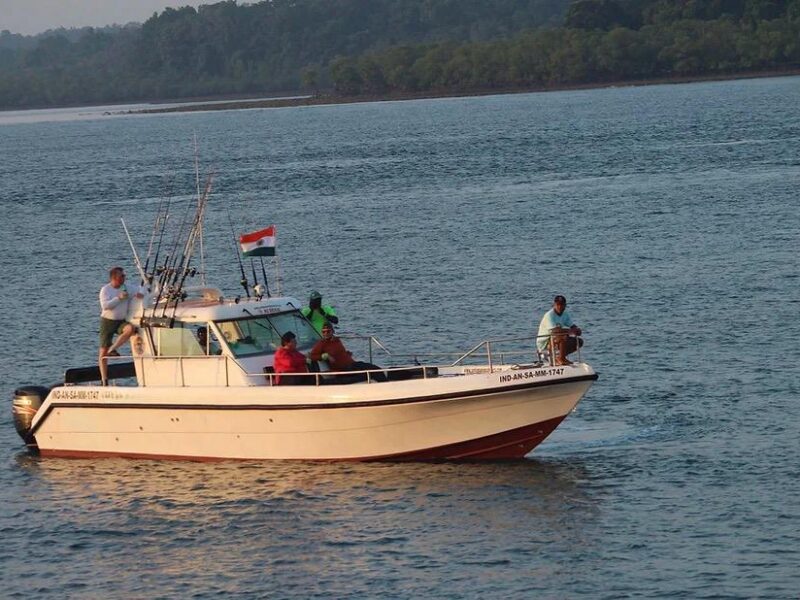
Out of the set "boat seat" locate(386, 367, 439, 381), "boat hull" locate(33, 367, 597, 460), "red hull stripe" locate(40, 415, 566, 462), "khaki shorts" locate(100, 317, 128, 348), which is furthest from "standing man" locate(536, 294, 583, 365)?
"khaki shorts" locate(100, 317, 128, 348)

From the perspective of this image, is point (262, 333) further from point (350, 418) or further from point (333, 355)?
point (350, 418)

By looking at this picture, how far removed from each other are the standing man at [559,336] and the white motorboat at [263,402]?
0.30m

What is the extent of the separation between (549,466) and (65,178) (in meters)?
73.2

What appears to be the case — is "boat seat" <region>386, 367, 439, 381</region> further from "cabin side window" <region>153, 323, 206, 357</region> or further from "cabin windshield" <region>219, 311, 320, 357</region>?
"cabin side window" <region>153, 323, 206, 357</region>

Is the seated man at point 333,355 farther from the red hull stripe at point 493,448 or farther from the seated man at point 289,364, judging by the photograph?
the red hull stripe at point 493,448

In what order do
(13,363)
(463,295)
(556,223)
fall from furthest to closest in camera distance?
1. (556,223)
2. (463,295)
3. (13,363)

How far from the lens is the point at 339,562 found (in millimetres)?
19969

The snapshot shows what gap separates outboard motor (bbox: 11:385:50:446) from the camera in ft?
82.6

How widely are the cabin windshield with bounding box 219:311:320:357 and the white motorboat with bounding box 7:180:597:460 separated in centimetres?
2

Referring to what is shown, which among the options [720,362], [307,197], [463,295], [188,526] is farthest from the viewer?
[307,197]

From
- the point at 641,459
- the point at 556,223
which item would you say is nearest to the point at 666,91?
the point at 556,223

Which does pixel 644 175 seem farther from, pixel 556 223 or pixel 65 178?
pixel 65 178

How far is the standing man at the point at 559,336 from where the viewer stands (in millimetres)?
22422

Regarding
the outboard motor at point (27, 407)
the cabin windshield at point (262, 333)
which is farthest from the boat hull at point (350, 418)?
the outboard motor at point (27, 407)
